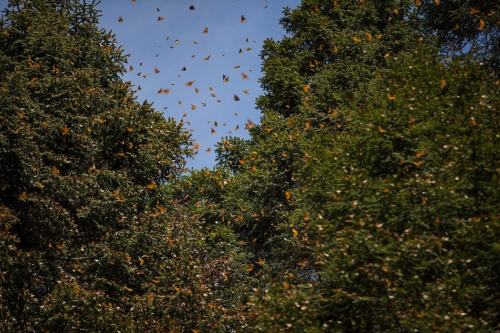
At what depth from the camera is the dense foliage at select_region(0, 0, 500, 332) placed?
1130cm

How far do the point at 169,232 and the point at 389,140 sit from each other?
11203mm

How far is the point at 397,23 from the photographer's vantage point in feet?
90.3

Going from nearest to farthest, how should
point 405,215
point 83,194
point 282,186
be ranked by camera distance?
point 405,215, point 83,194, point 282,186

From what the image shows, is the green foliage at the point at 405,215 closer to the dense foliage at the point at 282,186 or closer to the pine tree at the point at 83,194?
the dense foliage at the point at 282,186

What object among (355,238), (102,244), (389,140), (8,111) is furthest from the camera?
(102,244)

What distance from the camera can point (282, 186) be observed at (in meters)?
27.5

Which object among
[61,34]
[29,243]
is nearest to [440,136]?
[29,243]

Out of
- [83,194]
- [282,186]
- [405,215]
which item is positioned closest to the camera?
[405,215]

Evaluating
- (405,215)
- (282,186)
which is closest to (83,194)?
(282,186)

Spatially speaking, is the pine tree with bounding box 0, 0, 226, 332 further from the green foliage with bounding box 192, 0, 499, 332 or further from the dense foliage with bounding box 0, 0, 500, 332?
the green foliage with bounding box 192, 0, 499, 332

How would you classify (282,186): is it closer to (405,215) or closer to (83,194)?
(83,194)

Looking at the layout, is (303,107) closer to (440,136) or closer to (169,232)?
(169,232)

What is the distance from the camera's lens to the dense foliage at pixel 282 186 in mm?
11305

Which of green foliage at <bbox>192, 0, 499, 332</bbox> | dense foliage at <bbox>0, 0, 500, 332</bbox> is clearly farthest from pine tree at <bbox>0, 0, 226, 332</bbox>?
green foliage at <bbox>192, 0, 499, 332</bbox>
